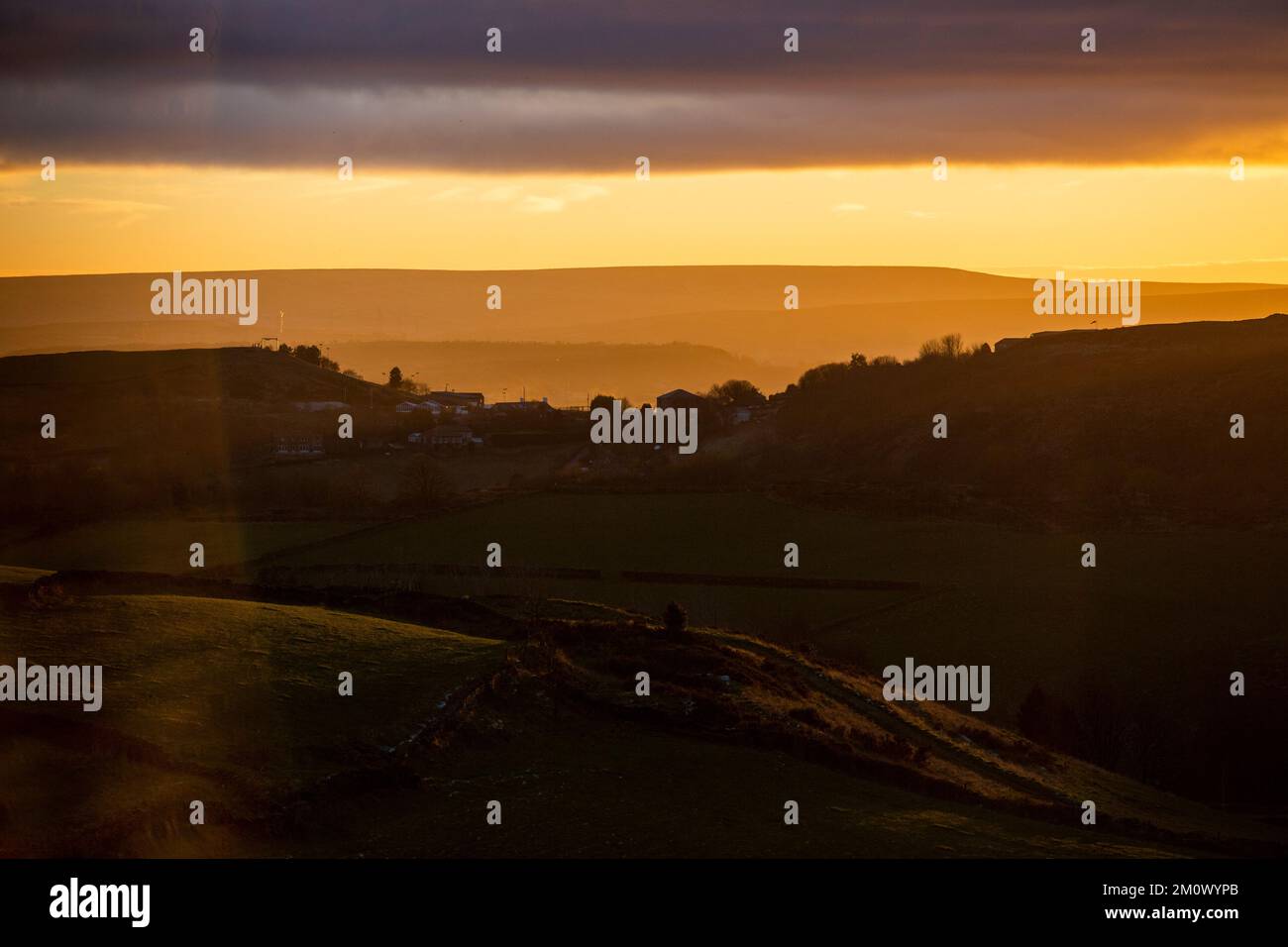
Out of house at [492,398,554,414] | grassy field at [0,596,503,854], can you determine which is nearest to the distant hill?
house at [492,398,554,414]

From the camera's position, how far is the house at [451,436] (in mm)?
109375

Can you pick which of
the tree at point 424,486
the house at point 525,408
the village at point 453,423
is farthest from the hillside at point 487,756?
the house at point 525,408

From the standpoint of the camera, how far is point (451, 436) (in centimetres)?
11244

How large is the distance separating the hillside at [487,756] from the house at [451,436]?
258ft

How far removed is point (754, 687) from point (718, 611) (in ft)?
68.3

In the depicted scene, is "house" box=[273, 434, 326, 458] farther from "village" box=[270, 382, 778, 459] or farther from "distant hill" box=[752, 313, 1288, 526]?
"distant hill" box=[752, 313, 1288, 526]

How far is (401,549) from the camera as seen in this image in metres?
60.7

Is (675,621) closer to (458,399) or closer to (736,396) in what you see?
(736,396)

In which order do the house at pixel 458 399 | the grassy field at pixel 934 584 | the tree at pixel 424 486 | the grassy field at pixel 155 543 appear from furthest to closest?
the house at pixel 458 399 → the tree at pixel 424 486 → the grassy field at pixel 155 543 → the grassy field at pixel 934 584

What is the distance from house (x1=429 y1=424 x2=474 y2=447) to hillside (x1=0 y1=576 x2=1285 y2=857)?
258ft

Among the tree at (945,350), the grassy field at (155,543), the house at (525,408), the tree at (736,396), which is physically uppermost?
the tree at (945,350)

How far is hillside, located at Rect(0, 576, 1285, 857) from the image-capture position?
19219 millimetres

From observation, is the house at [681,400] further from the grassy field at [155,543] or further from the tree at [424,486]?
the grassy field at [155,543]

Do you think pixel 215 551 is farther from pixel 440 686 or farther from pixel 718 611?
pixel 440 686
